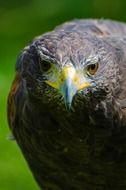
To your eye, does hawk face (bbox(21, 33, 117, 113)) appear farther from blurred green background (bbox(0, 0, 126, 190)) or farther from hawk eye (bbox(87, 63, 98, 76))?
blurred green background (bbox(0, 0, 126, 190))

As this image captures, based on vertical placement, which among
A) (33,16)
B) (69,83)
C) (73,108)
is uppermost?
(33,16)

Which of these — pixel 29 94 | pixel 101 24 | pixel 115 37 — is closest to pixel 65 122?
pixel 29 94

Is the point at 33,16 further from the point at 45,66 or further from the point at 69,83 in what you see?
the point at 69,83

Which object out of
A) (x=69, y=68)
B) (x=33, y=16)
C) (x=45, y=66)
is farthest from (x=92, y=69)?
(x=33, y=16)

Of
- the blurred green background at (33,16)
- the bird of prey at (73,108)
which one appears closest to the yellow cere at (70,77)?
the bird of prey at (73,108)

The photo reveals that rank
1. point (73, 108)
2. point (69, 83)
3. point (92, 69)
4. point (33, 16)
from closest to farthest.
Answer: point (69, 83)
point (92, 69)
point (73, 108)
point (33, 16)

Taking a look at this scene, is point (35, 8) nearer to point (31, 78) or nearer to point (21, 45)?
point (21, 45)

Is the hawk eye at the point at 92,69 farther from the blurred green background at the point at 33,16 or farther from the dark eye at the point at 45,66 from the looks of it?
the blurred green background at the point at 33,16

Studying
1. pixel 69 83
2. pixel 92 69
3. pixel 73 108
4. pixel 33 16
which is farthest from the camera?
pixel 33 16
